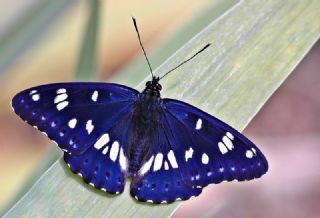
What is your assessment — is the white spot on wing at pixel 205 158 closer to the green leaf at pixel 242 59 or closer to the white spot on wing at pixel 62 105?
the green leaf at pixel 242 59

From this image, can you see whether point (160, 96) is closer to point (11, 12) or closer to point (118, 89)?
point (118, 89)

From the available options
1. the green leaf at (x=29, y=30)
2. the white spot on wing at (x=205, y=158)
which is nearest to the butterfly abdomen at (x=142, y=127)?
the white spot on wing at (x=205, y=158)

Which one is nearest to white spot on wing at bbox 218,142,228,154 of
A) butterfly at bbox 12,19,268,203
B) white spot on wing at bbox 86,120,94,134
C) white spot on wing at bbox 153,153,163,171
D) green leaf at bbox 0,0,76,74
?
butterfly at bbox 12,19,268,203

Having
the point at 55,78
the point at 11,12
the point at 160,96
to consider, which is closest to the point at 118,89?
the point at 160,96

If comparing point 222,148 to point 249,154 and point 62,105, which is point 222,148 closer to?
point 249,154

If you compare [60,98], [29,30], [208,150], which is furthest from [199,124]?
[29,30]

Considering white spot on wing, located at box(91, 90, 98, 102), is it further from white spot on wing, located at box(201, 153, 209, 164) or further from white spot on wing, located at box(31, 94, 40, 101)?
white spot on wing, located at box(201, 153, 209, 164)
